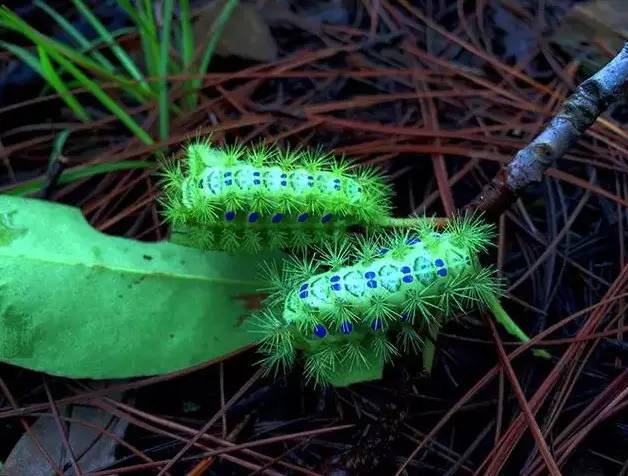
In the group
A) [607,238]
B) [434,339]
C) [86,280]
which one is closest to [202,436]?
[86,280]

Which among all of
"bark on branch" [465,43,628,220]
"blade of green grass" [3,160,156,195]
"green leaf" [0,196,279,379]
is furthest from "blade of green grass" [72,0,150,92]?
"bark on branch" [465,43,628,220]

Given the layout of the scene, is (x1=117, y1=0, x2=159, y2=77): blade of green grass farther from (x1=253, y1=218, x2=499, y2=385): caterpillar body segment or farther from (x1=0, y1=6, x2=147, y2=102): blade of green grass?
(x1=253, y1=218, x2=499, y2=385): caterpillar body segment

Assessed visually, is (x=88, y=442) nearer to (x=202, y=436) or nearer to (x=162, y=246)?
(x=202, y=436)

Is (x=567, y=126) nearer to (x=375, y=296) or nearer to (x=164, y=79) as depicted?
(x=375, y=296)

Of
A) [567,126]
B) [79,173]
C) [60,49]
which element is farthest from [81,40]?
[567,126]

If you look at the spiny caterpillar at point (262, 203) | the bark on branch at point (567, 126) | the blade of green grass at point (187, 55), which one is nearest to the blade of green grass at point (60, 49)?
the blade of green grass at point (187, 55)

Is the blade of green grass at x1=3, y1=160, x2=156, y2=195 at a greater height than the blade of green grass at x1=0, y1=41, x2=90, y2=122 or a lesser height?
lesser
